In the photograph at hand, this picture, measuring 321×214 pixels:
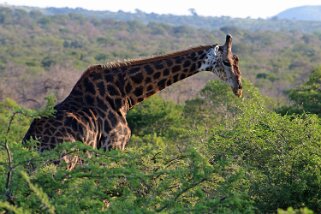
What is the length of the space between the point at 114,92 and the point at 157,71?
560 mm

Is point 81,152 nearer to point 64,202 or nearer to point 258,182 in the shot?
point 64,202

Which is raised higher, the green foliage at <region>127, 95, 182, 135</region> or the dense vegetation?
the dense vegetation

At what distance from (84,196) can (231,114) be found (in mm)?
9503

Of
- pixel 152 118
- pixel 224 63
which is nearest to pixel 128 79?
pixel 224 63

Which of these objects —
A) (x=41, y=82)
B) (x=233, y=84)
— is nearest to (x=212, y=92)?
(x=233, y=84)

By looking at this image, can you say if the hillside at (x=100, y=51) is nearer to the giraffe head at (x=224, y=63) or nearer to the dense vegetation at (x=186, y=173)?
the giraffe head at (x=224, y=63)

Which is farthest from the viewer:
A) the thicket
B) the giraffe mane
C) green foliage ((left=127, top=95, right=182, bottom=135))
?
green foliage ((left=127, top=95, right=182, bottom=135))

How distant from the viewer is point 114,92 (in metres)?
6.82

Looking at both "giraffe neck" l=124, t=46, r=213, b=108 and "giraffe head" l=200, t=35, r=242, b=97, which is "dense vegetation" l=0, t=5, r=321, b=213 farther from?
"giraffe neck" l=124, t=46, r=213, b=108

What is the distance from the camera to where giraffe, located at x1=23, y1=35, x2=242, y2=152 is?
6.31 m

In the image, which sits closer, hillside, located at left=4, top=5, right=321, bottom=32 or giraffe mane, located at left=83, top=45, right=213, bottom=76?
giraffe mane, located at left=83, top=45, right=213, bottom=76

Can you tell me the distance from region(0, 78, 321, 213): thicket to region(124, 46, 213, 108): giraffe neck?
2.36 feet

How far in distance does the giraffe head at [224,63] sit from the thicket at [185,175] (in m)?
0.41

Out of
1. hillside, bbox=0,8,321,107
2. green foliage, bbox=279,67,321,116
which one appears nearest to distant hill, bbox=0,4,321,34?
hillside, bbox=0,8,321,107
